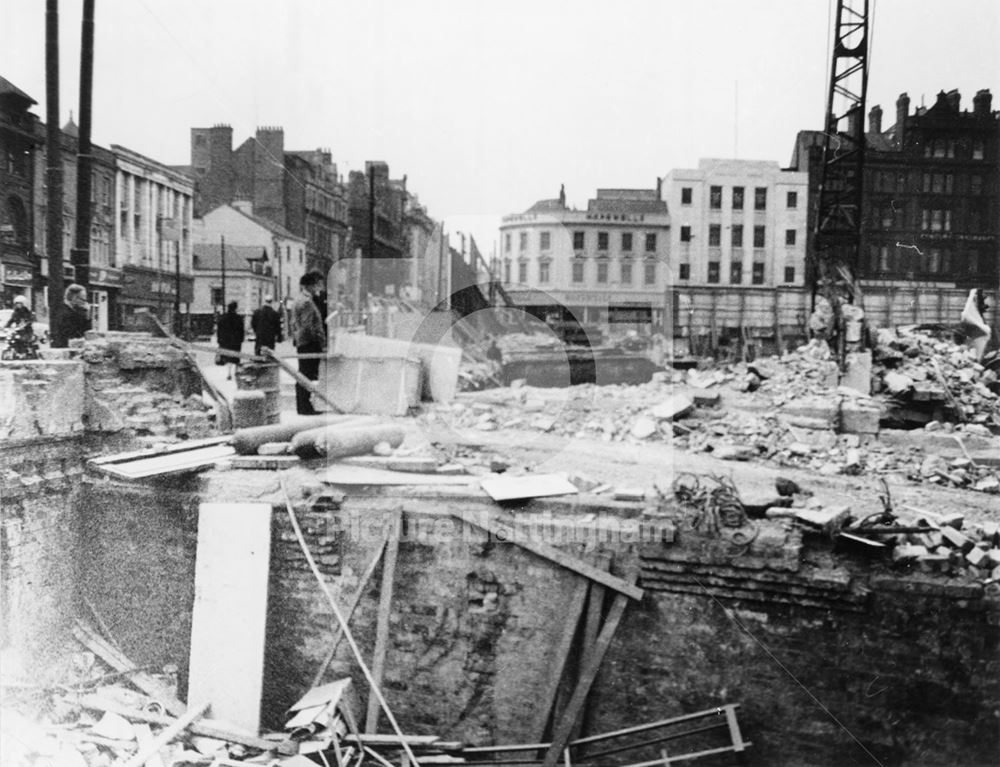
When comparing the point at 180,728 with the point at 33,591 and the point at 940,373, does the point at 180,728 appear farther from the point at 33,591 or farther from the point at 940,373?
the point at 940,373

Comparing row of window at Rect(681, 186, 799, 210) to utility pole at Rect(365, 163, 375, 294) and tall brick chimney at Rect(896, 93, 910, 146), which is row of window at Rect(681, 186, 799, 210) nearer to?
tall brick chimney at Rect(896, 93, 910, 146)

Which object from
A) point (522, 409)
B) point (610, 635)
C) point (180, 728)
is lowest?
point (180, 728)

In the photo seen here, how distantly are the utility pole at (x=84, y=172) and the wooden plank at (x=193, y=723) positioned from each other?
4230 mm

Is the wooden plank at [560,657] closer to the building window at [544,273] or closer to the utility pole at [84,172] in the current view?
the utility pole at [84,172]

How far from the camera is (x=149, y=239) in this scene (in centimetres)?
994

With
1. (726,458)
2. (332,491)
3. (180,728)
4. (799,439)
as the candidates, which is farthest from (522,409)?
(180,728)

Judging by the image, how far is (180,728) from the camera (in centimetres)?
652

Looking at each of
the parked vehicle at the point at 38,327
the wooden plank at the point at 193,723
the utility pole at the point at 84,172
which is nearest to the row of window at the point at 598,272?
the utility pole at the point at 84,172

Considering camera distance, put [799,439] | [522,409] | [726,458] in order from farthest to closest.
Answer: [522,409]
[799,439]
[726,458]

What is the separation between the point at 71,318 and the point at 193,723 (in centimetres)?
435

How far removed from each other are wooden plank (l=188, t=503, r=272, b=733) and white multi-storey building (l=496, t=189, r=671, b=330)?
179 inches

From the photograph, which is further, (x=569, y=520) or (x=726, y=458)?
(x=726, y=458)

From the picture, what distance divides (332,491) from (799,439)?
6.50 metres

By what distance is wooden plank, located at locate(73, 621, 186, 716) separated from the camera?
6984 mm
